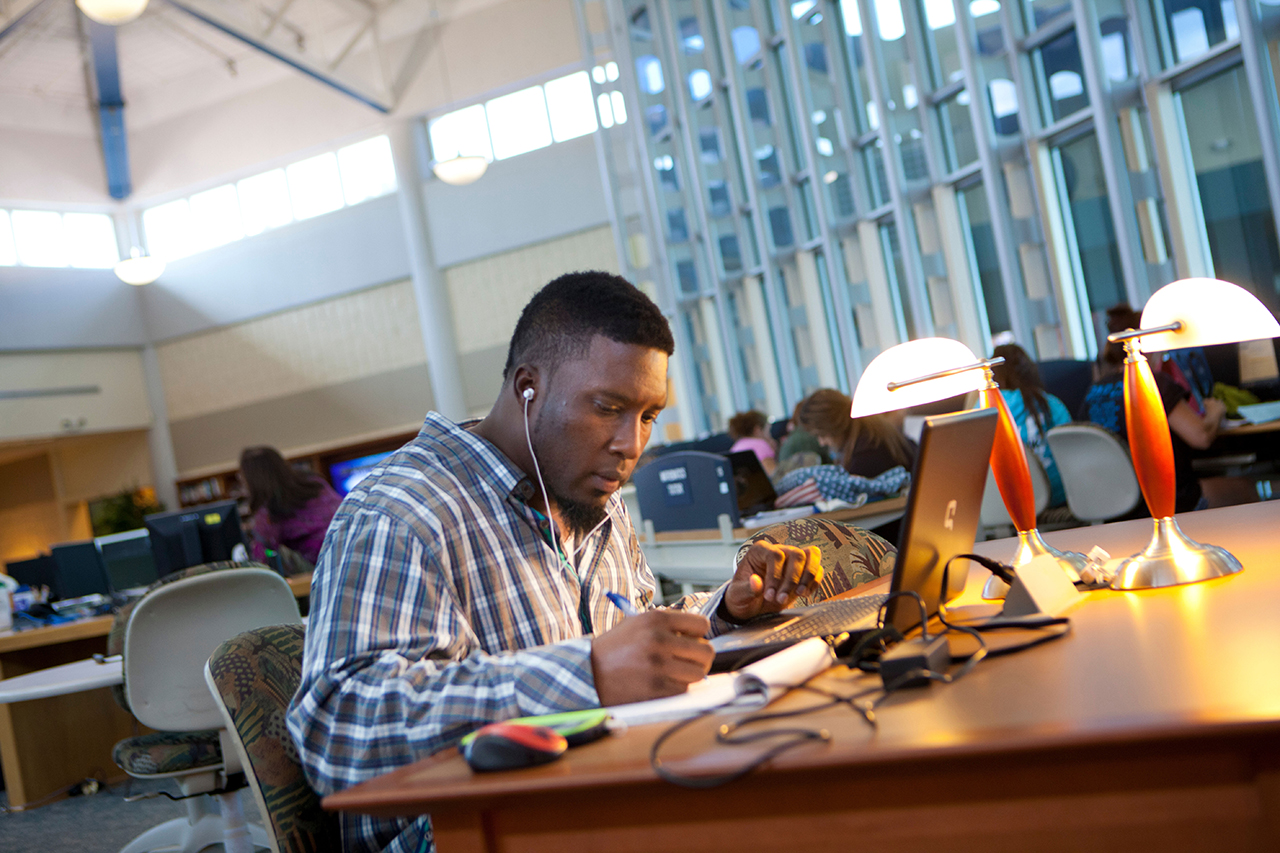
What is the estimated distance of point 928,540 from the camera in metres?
1.21

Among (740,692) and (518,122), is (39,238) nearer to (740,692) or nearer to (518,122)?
(518,122)

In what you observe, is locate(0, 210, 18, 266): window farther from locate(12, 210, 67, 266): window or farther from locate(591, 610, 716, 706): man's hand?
locate(591, 610, 716, 706): man's hand

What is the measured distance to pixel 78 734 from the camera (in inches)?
186

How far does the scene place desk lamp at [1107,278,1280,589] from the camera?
1316 millimetres

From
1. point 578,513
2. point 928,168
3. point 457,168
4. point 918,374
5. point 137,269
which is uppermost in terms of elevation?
point 457,168

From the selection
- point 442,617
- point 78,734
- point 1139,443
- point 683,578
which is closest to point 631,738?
point 442,617

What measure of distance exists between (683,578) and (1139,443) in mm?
2719

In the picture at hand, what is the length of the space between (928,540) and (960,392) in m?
0.38

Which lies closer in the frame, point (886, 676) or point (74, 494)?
point (886, 676)

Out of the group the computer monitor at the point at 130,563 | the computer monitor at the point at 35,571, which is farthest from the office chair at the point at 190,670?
the computer monitor at the point at 35,571

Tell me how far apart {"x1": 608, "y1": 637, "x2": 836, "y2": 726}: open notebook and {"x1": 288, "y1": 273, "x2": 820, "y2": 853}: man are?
3cm

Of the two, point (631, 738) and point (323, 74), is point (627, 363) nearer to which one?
point (631, 738)

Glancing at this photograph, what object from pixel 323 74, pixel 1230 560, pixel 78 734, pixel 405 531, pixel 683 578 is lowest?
pixel 78 734

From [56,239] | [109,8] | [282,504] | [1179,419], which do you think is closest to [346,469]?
[56,239]
